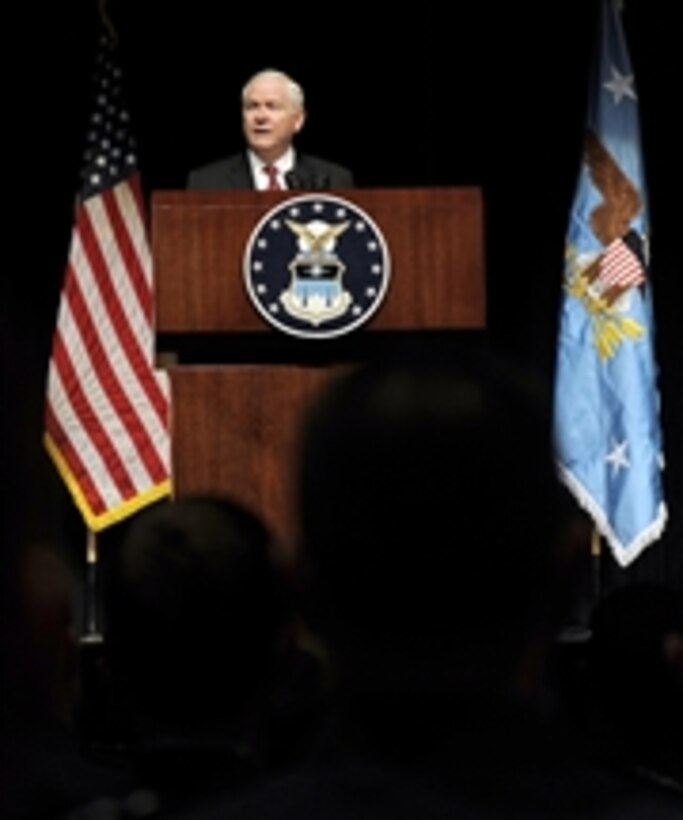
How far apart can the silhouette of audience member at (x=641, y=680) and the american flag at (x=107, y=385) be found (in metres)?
5.53

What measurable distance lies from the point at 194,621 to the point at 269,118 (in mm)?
4080

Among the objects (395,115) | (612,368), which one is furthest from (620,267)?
(395,115)

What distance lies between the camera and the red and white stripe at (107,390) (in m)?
6.65

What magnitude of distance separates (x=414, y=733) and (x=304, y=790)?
59 mm

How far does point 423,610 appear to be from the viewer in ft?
A: 3.22

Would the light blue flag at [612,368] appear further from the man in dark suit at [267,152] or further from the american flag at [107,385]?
the man in dark suit at [267,152]

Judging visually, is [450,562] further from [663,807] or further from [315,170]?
[315,170]

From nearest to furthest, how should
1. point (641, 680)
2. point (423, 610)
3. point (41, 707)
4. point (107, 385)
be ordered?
1. point (423, 610)
2. point (641, 680)
3. point (41, 707)
4. point (107, 385)

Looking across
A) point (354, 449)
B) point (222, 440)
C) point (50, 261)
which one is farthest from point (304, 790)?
point (50, 261)

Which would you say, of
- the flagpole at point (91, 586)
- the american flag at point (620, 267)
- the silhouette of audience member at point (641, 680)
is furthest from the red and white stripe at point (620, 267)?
the silhouette of audience member at point (641, 680)

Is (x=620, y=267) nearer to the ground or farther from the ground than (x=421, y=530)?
farther from the ground

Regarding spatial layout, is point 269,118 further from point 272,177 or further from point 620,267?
point 620,267

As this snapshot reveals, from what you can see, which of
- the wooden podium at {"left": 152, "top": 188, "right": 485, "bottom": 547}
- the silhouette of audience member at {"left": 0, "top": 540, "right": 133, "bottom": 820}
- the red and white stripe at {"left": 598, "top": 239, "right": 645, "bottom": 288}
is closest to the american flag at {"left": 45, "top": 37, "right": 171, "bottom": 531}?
the silhouette of audience member at {"left": 0, "top": 540, "right": 133, "bottom": 820}

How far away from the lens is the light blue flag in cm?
662
